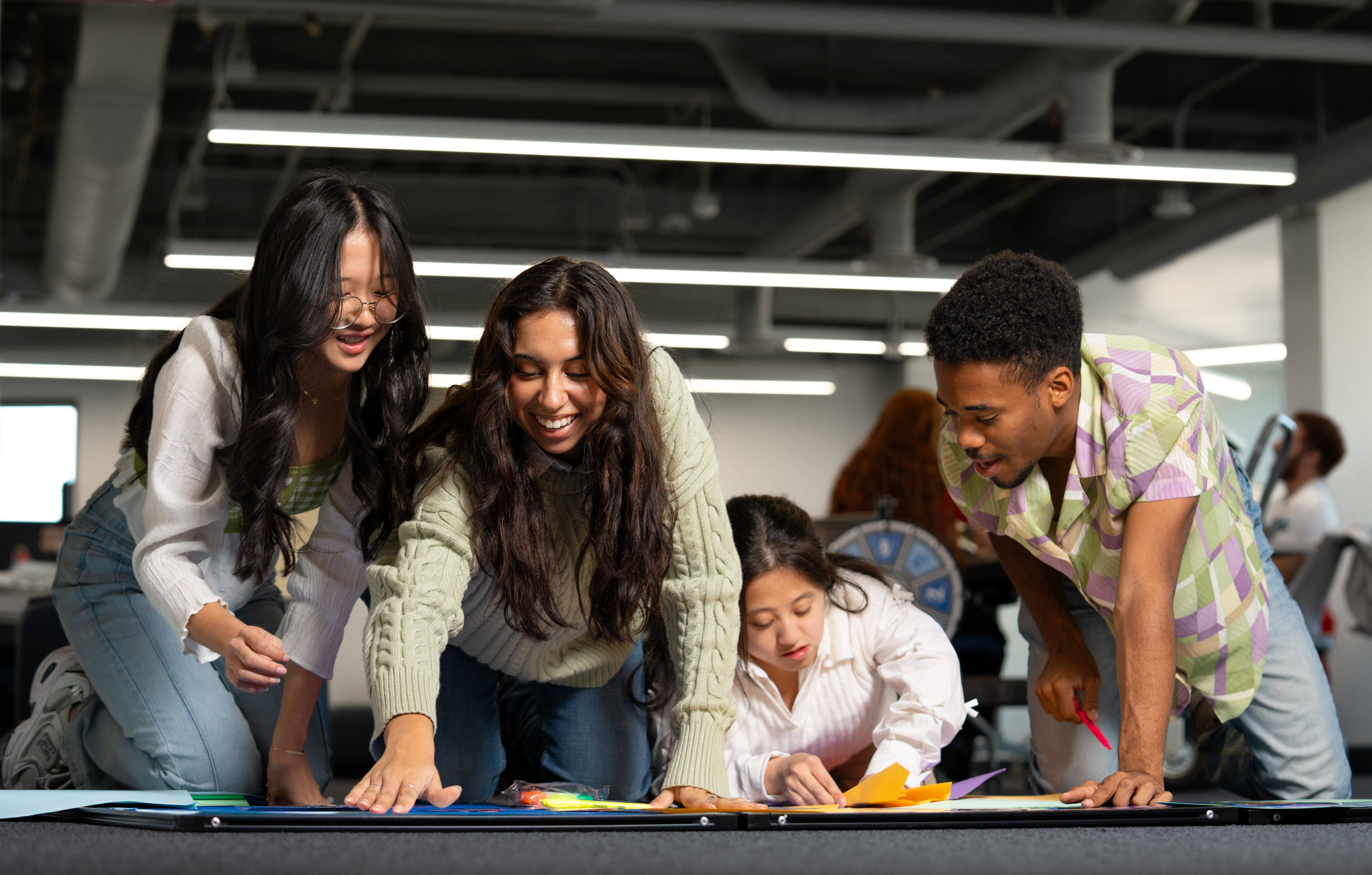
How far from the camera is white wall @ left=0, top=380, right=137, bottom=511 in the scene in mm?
10125

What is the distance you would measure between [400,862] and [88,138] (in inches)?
208

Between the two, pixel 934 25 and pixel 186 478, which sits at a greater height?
pixel 934 25

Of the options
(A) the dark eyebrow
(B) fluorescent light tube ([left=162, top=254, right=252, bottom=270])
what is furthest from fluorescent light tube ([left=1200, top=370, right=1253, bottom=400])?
(A) the dark eyebrow

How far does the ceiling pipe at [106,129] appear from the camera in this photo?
500 cm

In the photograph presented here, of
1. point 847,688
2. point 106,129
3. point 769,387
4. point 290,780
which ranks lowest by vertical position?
point 290,780

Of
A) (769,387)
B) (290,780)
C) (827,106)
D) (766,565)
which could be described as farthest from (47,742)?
(769,387)

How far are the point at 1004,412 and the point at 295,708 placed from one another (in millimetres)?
1021

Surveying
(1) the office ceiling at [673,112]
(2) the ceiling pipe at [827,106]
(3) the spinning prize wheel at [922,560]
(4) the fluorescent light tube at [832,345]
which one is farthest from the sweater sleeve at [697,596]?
(4) the fluorescent light tube at [832,345]

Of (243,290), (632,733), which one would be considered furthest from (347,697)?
(243,290)

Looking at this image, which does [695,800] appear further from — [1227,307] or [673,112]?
[1227,307]

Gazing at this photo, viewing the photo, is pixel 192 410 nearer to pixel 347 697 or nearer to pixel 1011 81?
pixel 347 697

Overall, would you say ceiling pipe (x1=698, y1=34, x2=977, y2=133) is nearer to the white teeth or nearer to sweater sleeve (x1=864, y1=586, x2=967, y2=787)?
sweater sleeve (x1=864, y1=586, x2=967, y2=787)

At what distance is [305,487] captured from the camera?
171cm

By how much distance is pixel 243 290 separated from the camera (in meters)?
1.65
